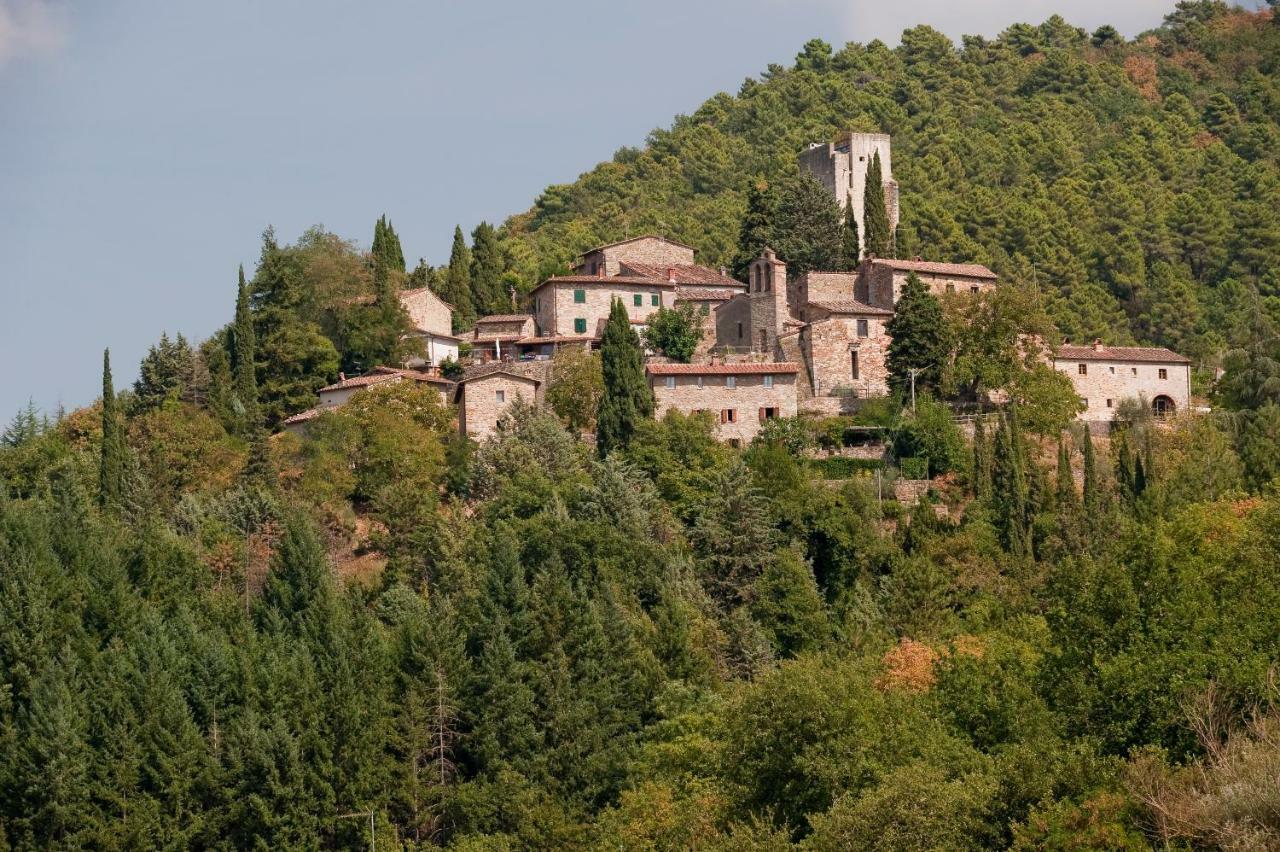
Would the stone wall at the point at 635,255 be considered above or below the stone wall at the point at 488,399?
above

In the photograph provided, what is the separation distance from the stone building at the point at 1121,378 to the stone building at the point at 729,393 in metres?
9.75

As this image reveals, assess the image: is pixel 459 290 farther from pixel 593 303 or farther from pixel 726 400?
pixel 726 400

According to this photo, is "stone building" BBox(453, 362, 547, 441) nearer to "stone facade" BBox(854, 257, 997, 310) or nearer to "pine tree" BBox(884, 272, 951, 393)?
"pine tree" BBox(884, 272, 951, 393)

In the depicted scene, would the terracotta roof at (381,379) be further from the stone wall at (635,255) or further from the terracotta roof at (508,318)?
the stone wall at (635,255)

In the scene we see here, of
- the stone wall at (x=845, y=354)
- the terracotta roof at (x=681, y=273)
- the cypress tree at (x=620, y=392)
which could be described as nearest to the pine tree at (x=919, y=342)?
the stone wall at (x=845, y=354)

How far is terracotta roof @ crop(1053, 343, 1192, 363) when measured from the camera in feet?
211

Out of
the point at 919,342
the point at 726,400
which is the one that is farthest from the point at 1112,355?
the point at 726,400

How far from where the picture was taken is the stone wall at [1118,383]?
6388 centimetres

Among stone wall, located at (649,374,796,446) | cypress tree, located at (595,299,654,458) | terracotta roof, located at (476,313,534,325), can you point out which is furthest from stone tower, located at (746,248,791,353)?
terracotta roof, located at (476,313,534,325)

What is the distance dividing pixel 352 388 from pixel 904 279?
1902 centimetres

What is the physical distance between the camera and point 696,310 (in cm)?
6512

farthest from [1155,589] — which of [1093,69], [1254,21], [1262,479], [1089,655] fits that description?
[1254,21]

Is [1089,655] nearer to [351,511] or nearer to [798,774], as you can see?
[798,774]

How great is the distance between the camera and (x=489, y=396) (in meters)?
60.9
